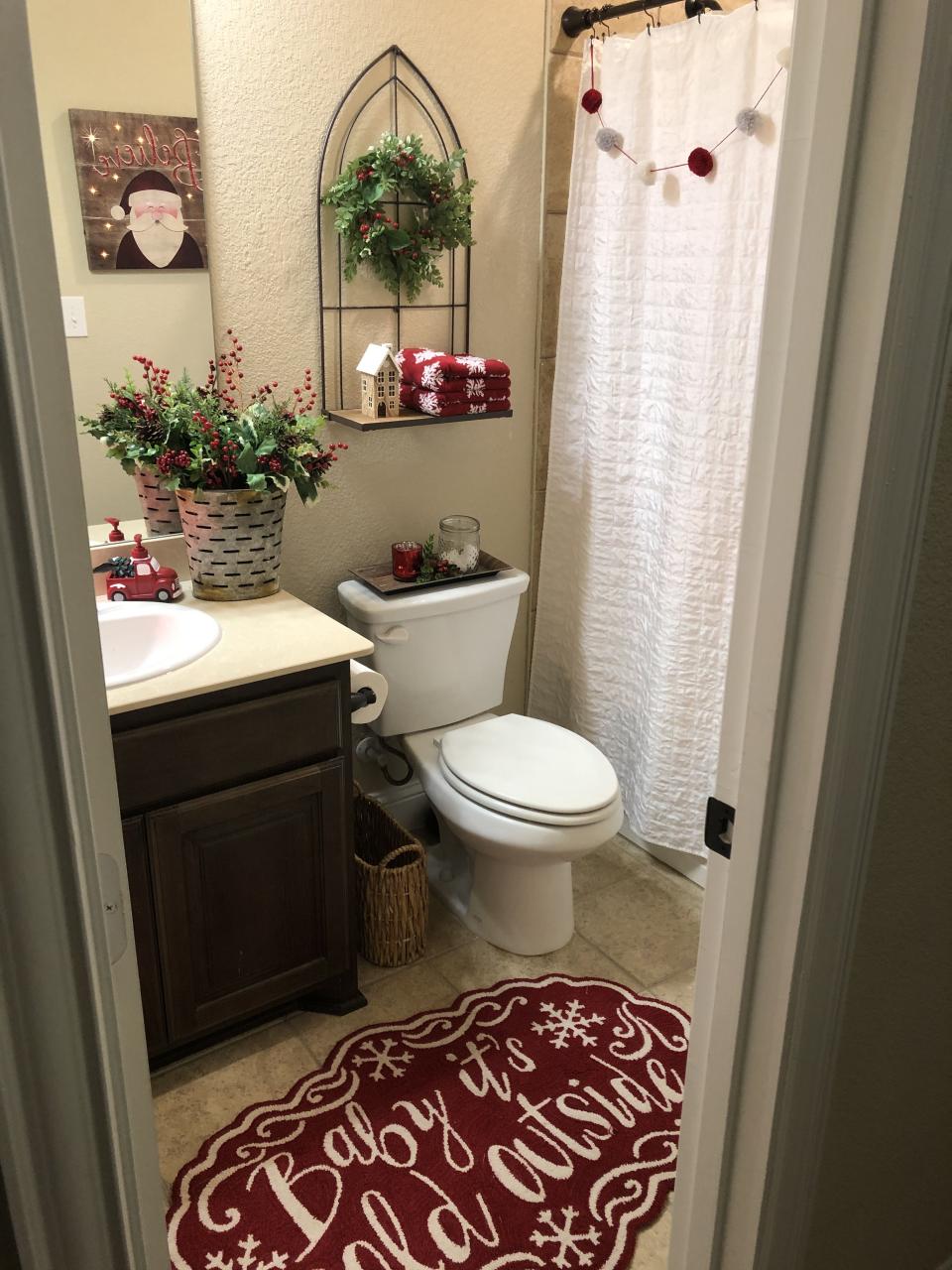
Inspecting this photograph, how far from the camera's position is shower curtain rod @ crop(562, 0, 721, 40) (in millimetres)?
2164

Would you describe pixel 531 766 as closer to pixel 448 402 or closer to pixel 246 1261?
pixel 448 402

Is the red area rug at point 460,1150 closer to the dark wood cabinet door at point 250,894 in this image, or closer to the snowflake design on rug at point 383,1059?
the snowflake design on rug at point 383,1059

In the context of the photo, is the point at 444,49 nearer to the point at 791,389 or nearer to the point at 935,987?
the point at 791,389

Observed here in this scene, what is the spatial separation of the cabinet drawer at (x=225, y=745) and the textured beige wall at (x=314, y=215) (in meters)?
0.61

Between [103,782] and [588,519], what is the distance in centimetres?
207

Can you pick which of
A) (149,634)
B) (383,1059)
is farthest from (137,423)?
(383,1059)

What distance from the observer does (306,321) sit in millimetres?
2314

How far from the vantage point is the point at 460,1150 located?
187 cm

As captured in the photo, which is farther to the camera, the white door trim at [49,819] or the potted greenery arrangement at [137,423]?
the potted greenery arrangement at [137,423]

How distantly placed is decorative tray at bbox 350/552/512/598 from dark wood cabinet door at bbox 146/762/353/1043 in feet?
1.72

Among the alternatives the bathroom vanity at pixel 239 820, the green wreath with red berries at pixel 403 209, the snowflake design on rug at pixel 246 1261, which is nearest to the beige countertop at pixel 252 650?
the bathroom vanity at pixel 239 820

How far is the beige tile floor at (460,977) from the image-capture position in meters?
1.95

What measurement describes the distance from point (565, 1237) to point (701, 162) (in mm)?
2021

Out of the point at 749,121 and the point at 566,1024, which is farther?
the point at 566,1024
